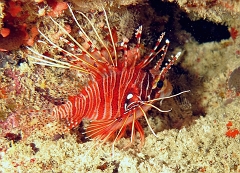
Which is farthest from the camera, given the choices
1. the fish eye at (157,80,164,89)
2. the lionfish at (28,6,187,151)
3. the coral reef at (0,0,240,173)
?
the fish eye at (157,80,164,89)

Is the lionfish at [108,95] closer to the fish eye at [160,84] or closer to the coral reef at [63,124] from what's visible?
the fish eye at [160,84]

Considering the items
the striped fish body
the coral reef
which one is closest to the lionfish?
the striped fish body

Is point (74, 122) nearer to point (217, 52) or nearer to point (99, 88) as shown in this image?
point (99, 88)

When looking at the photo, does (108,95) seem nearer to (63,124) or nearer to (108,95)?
(108,95)

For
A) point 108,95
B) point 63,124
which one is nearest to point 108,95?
point 108,95

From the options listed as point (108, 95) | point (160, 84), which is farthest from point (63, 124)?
point (160, 84)

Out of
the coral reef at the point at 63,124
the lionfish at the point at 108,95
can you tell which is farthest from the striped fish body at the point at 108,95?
the coral reef at the point at 63,124

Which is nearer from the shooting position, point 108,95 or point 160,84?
point 108,95

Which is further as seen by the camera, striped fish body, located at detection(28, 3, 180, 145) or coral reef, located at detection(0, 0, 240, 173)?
striped fish body, located at detection(28, 3, 180, 145)

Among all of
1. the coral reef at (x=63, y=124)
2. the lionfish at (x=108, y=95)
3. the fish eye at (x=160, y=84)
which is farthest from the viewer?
the fish eye at (x=160, y=84)

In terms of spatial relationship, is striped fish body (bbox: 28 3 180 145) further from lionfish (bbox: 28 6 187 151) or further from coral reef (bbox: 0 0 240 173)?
coral reef (bbox: 0 0 240 173)

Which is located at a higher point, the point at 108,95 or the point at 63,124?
the point at 108,95
